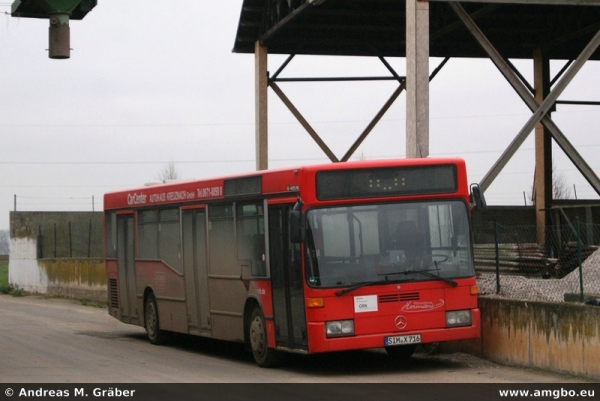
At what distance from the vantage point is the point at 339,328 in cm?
1305

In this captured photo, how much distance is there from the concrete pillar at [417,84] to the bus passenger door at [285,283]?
13.2 ft

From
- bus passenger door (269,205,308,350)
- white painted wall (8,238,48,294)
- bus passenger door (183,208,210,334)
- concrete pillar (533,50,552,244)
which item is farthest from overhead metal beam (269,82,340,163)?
white painted wall (8,238,48,294)

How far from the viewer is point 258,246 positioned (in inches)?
576

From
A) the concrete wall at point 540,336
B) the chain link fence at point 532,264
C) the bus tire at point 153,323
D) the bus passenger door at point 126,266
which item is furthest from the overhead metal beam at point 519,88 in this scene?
the bus passenger door at point 126,266

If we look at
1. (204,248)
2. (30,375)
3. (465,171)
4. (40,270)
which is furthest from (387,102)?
(40,270)

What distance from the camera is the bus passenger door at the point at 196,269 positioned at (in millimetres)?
16594

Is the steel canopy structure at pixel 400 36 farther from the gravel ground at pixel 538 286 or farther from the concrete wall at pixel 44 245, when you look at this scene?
the concrete wall at pixel 44 245

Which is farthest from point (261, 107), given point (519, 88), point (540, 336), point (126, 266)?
point (540, 336)

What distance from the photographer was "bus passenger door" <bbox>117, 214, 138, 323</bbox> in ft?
65.7

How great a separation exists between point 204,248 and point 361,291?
13.4 ft

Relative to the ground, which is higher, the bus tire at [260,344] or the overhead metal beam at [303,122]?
the overhead metal beam at [303,122]

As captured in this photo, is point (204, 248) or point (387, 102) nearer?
point (204, 248)

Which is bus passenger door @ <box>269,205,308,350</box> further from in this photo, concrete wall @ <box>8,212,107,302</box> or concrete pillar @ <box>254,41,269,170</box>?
concrete wall @ <box>8,212,107,302</box>

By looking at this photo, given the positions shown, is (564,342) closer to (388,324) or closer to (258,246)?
(388,324)
